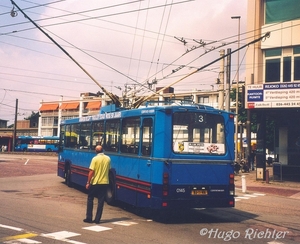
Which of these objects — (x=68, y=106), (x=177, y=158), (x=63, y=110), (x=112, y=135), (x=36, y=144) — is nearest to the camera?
(x=177, y=158)

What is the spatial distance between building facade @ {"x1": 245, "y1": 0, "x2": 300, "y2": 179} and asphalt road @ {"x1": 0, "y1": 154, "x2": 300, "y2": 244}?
987cm

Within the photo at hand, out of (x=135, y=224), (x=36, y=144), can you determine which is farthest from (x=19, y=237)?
(x=36, y=144)

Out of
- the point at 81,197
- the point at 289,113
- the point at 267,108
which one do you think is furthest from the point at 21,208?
the point at 289,113

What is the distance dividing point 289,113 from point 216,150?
1543cm

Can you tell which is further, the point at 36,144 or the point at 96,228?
the point at 36,144

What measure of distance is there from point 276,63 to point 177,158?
16.9 metres

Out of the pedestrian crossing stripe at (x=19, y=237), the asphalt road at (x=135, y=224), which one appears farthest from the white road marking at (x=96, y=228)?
the pedestrian crossing stripe at (x=19, y=237)

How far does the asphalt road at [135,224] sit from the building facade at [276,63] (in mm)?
9871

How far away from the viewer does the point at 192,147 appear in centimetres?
1080

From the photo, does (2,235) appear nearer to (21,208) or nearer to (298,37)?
(21,208)

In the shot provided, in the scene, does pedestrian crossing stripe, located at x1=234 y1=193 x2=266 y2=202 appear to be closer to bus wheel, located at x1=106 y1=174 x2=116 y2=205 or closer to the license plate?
bus wheel, located at x1=106 y1=174 x2=116 y2=205

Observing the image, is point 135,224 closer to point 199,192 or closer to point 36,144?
point 199,192

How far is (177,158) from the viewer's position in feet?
34.6

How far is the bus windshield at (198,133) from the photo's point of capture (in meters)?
10.7
